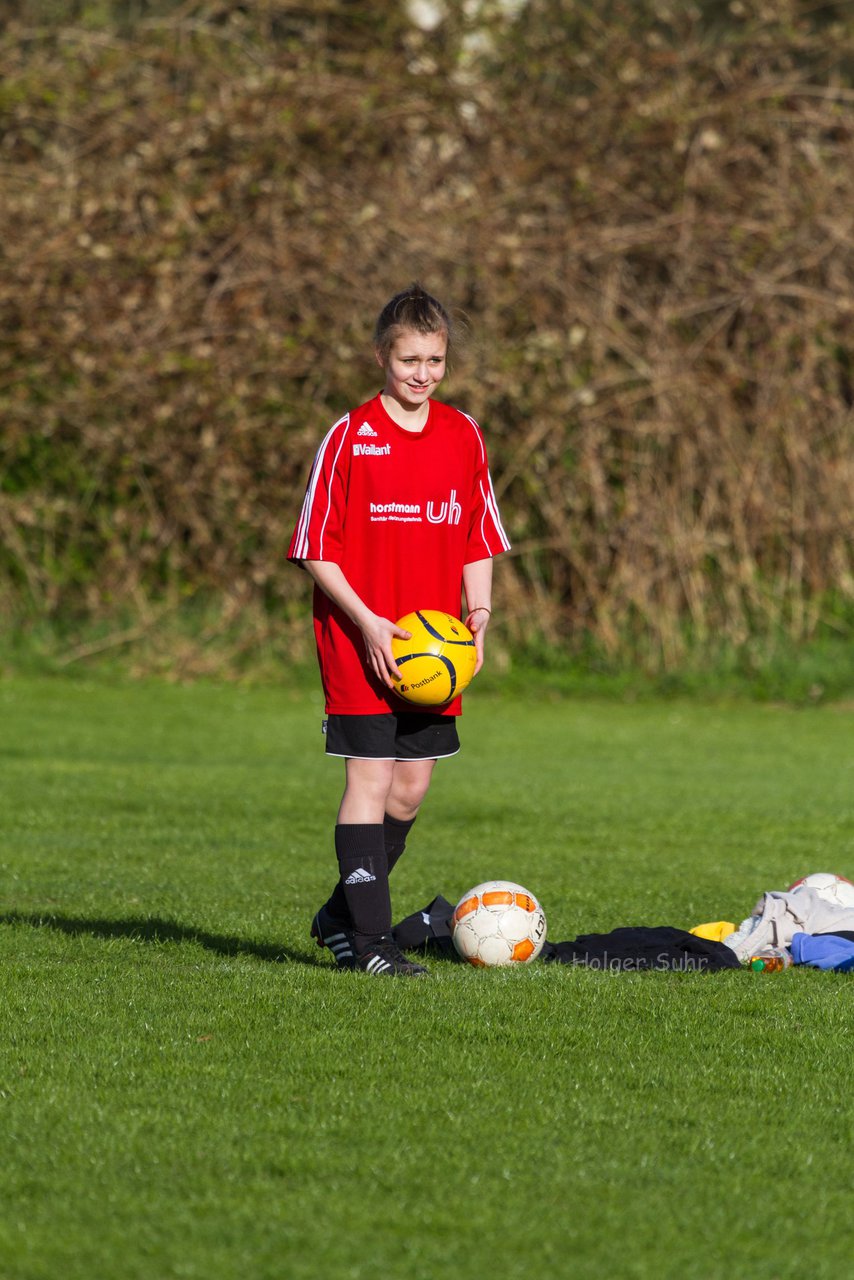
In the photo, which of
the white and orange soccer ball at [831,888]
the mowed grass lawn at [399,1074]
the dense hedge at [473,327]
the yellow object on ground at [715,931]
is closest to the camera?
the mowed grass lawn at [399,1074]

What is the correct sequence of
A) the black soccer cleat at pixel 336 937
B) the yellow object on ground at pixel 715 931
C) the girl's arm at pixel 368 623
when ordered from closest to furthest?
the girl's arm at pixel 368 623
the black soccer cleat at pixel 336 937
the yellow object on ground at pixel 715 931

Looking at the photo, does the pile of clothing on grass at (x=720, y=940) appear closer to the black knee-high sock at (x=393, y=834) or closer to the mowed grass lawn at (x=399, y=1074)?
the mowed grass lawn at (x=399, y=1074)

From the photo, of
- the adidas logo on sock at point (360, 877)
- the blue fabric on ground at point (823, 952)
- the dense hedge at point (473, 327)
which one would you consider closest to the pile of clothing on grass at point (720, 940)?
the blue fabric on ground at point (823, 952)

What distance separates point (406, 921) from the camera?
5.93 metres

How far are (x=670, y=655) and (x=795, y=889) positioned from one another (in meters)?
8.49

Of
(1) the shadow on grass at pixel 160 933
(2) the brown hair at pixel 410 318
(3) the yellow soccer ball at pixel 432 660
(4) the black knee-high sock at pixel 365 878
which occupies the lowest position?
(1) the shadow on grass at pixel 160 933

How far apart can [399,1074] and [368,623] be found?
146cm

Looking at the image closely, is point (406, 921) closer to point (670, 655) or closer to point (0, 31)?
point (670, 655)

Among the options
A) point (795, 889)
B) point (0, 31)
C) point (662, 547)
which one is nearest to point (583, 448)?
point (662, 547)

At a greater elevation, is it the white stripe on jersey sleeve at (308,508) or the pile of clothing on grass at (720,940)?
the white stripe on jersey sleeve at (308,508)

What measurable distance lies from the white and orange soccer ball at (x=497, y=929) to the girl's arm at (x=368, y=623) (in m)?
0.85

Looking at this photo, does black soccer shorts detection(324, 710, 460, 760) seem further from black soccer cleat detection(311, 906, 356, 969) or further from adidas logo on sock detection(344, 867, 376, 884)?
black soccer cleat detection(311, 906, 356, 969)

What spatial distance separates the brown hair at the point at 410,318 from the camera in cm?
529

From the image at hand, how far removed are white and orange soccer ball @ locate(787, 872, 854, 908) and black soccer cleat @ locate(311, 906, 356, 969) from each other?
1.66 meters
